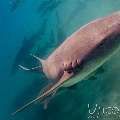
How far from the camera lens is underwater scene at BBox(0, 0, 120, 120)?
529 centimetres

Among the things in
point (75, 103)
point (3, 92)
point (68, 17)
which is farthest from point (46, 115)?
point (68, 17)

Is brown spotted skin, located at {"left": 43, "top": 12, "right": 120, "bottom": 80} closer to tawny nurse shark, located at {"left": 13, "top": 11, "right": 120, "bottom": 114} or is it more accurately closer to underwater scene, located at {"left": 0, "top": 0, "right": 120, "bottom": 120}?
tawny nurse shark, located at {"left": 13, "top": 11, "right": 120, "bottom": 114}

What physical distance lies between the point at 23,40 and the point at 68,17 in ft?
5.40

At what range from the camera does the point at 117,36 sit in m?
2.10

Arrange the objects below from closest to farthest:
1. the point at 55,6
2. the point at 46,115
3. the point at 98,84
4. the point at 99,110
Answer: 1. the point at 99,110
2. the point at 98,84
3. the point at 46,115
4. the point at 55,6

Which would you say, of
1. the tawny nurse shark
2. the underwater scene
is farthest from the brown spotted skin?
the underwater scene

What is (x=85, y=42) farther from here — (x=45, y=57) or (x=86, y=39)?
(x=45, y=57)

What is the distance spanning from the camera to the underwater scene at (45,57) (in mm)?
5285

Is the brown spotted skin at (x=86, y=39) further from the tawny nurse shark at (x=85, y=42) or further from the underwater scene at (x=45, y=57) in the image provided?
the underwater scene at (x=45, y=57)

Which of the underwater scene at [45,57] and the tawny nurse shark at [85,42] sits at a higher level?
the underwater scene at [45,57]

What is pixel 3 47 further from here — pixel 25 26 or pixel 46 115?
pixel 46 115

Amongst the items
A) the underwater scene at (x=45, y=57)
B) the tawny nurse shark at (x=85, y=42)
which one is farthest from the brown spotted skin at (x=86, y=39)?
the underwater scene at (x=45, y=57)

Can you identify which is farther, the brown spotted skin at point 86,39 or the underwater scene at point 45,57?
the underwater scene at point 45,57

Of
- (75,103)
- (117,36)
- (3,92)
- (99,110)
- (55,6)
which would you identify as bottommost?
(117,36)
